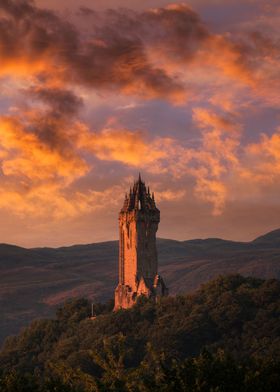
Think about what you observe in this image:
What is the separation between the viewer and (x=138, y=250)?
169 metres

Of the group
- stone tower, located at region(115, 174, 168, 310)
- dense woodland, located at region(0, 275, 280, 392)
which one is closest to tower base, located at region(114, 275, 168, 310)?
stone tower, located at region(115, 174, 168, 310)

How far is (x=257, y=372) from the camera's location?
2356 inches

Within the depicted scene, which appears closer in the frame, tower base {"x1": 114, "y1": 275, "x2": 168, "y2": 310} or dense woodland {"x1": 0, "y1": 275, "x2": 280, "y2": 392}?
dense woodland {"x1": 0, "y1": 275, "x2": 280, "y2": 392}

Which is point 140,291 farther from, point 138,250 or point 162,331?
point 162,331

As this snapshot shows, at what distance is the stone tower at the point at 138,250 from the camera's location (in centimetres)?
16725

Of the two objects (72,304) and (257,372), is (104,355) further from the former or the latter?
(257,372)

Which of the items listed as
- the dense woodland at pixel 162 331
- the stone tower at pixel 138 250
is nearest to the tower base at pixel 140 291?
the stone tower at pixel 138 250

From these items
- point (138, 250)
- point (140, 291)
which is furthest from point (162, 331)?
point (138, 250)

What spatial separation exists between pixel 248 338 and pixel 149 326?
19334mm

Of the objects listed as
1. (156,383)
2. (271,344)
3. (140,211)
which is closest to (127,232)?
(140,211)

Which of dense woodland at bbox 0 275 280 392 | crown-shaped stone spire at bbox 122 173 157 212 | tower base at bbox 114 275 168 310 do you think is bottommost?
dense woodland at bbox 0 275 280 392

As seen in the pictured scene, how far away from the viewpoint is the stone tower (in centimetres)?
16725

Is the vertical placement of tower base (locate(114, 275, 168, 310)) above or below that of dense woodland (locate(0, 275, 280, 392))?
above

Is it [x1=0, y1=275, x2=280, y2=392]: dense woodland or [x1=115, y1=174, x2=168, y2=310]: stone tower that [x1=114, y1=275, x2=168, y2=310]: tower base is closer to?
[x1=115, y1=174, x2=168, y2=310]: stone tower
